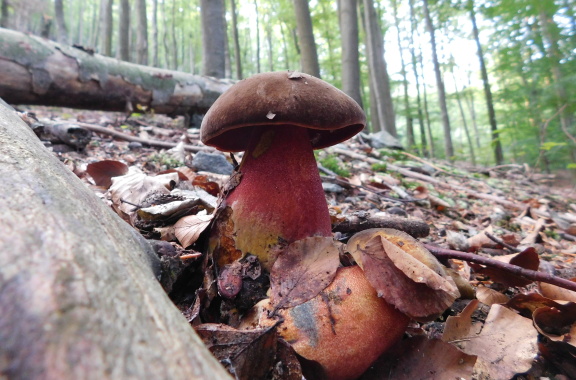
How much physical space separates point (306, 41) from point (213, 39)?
2369 millimetres

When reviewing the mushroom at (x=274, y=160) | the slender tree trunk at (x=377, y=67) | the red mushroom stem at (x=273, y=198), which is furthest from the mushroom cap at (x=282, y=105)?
the slender tree trunk at (x=377, y=67)

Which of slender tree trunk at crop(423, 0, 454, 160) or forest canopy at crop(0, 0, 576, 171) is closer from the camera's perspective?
forest canopy at crop(0, 0, 576, 171)

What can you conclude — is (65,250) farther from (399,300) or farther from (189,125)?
(189,125)

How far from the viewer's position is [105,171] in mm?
2371

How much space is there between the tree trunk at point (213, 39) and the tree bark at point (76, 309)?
8.26 meters

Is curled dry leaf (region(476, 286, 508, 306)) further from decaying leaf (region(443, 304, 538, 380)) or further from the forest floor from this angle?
decaying leaf (region(443, 304, 538, 380))

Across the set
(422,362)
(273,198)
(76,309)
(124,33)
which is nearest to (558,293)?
(422,362)

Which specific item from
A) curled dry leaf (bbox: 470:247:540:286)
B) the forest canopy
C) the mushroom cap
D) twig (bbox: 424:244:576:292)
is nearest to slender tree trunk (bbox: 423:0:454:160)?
the forest canopy

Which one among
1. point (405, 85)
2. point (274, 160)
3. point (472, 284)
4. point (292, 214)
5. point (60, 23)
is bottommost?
point (472, 284)

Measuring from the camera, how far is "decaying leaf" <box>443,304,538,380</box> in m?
1.10

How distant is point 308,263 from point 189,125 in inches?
245

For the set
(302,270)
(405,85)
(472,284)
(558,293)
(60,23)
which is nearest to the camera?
(302,270)

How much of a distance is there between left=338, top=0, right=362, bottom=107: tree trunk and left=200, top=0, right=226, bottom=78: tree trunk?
3163 mm

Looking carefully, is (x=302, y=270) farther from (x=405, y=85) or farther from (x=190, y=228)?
(x=405, y=85)
